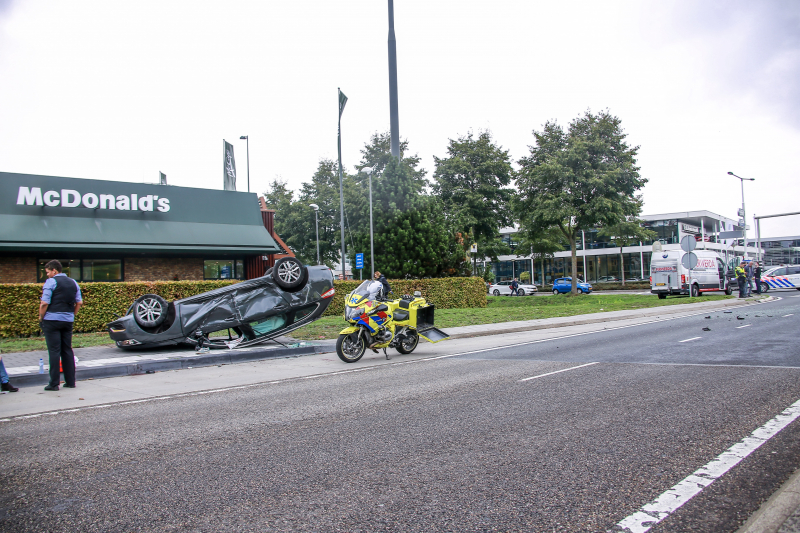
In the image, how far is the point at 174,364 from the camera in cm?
1067

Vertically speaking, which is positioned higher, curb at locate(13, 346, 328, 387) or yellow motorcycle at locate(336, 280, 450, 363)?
yellow motorcycle at locate(336, 280, 450, 363)

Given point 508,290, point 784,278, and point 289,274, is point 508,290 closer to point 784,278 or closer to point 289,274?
point 784,278

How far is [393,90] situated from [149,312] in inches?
1010

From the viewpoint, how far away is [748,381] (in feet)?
24.4

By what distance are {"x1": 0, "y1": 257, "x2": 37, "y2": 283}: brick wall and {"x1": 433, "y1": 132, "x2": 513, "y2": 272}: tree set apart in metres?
28.2

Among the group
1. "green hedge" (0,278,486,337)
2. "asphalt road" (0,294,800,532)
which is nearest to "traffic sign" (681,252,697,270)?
"asphalt road" (0,294,800,532)

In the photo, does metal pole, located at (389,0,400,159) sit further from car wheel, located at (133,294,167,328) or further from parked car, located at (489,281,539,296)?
car wheel, located at (133,294,167,328)

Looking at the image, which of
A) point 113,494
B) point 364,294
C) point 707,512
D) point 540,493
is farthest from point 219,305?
point 707,512

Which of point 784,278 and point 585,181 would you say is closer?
point 585,181

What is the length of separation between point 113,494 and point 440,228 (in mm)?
25360

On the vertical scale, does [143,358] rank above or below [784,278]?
below

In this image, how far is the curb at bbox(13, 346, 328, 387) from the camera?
9.10m

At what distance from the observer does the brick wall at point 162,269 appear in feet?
71.3

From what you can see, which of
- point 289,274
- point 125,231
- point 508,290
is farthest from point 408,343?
point 508,290
